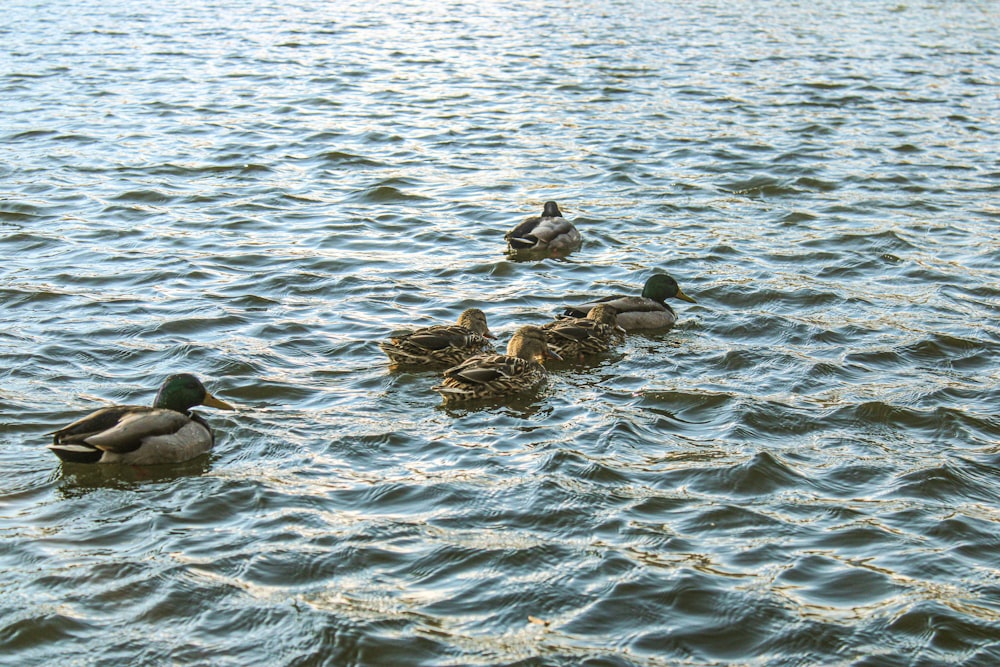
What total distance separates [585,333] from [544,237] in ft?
10.2

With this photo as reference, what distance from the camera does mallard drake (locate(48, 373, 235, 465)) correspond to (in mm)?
8391

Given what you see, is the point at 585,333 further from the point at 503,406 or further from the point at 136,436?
the point at 136,436

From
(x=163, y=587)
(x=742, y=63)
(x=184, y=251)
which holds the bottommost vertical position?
(x=742, y=63)

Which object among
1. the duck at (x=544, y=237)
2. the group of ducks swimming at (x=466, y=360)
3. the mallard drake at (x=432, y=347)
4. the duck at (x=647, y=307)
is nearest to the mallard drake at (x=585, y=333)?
the group of ducks swimming at (x=466, y=360)

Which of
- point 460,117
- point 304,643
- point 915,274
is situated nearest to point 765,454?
point 304,643

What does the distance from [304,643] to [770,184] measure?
39.2 ft

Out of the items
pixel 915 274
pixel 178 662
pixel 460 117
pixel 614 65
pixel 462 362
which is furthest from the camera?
pixel 614 65

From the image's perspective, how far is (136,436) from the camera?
8.57 metres

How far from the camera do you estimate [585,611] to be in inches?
277

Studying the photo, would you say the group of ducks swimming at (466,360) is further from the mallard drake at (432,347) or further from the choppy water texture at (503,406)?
the choppy water texture at (503,406)

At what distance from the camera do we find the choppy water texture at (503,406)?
705 cm

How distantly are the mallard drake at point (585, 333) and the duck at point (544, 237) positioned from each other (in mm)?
→ 2512

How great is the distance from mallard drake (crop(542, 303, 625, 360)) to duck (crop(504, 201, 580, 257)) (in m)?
2.51

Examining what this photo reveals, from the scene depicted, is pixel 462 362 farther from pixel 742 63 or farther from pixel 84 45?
pixel 84 45
